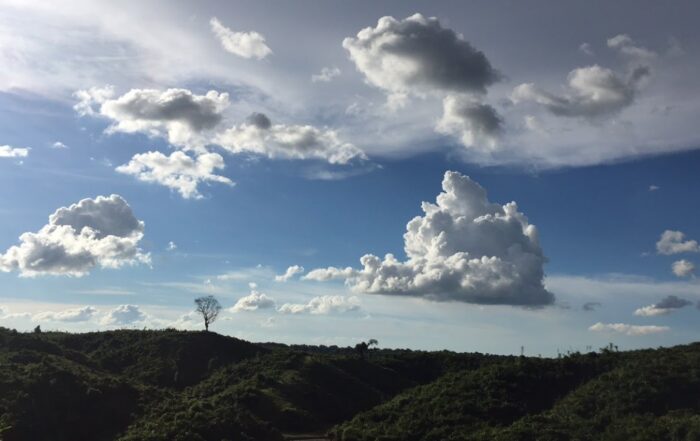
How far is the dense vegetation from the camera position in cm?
5619

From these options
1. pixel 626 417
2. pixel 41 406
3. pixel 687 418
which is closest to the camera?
pixel 687 418

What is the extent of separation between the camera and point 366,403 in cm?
9138

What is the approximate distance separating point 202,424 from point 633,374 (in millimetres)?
42012

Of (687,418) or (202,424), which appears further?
(202,424)

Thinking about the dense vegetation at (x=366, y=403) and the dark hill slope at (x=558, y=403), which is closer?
the dark hill slope at (x=558, y=403)

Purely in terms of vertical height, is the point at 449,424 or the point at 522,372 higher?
the point at 522,372

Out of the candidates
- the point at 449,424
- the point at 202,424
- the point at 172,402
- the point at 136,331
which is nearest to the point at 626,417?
the point at 449,424

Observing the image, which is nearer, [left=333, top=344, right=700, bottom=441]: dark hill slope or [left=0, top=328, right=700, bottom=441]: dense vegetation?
[left=333, top=344, right=700, bottom=441]: dark hill slope

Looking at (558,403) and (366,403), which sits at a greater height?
(558,403)

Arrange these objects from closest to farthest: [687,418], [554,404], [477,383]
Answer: [687,418], [554,404], [477,383]

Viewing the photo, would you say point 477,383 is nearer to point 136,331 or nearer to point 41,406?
point 41,406

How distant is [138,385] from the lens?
73.1 metres

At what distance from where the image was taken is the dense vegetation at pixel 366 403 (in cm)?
5619

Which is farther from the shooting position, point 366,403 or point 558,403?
point 366,403
